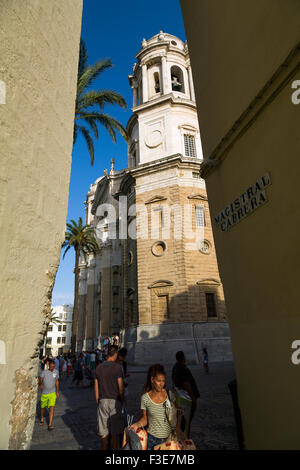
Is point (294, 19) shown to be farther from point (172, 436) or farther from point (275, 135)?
point (172, 436)

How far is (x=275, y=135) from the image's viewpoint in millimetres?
4156

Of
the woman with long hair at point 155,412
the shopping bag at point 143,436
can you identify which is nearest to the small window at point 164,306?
the woman with long hair at point 155,412

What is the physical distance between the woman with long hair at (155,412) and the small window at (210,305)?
17.8 meters

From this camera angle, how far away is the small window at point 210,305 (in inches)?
800

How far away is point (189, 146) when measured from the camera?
2528 centimetres

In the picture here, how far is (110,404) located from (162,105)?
2592 centimetres

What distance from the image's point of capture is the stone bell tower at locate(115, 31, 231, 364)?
19.4 meters

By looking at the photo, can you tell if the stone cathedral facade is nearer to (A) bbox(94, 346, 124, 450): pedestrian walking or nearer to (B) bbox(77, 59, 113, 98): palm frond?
(B) bbox(77, 59, 113, 98): palm frond

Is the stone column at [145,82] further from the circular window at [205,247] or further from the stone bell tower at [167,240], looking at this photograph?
the circular window at [205,247]

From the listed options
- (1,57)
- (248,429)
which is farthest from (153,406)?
(1,57)

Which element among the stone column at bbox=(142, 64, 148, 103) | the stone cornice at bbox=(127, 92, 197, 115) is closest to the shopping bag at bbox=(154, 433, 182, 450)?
the stone cornice at bbox=(127, 92, 197, 115)

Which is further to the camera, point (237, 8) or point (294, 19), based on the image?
point (237, 8)

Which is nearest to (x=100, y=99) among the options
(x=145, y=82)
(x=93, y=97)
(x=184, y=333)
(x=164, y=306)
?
(x=93, y=97)
